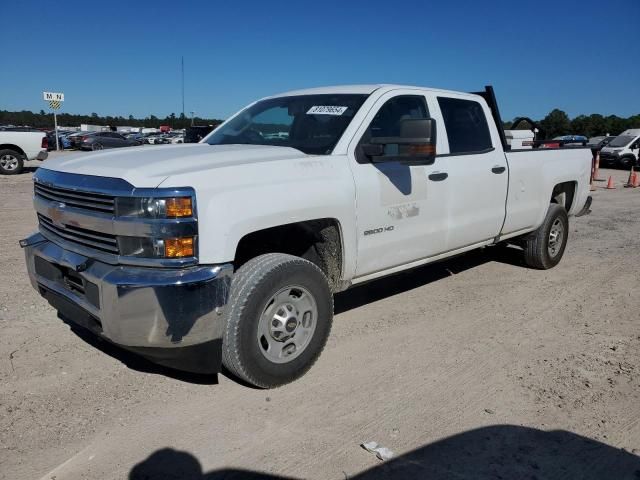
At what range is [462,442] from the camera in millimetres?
2863

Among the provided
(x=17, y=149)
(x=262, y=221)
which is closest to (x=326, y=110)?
(x=262, y=221)

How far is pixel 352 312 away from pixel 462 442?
82.1 inches

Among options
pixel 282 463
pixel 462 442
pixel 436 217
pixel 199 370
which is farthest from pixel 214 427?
pixel 436 217

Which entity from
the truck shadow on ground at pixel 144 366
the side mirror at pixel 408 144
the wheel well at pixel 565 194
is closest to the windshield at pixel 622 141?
the wheel well at pixel 565 194

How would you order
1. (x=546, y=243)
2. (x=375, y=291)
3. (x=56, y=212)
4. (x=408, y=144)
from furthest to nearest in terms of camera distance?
(x=546, y=243)
(x=375, y=291)
(x=408, y=144)
(x=56, y=212)

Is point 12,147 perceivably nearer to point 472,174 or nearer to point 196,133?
point 196,133

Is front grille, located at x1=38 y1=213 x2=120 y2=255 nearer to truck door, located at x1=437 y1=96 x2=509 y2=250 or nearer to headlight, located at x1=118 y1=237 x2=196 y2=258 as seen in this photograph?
headlight, located at x1=118 y1=237 x2=196 y2=258

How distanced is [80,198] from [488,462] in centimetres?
267

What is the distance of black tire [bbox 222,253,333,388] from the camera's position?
306 centimetres

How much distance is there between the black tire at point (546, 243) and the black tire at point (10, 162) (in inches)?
606

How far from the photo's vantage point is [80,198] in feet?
10.3

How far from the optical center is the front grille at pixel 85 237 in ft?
9.71

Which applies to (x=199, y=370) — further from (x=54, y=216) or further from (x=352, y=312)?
(x=352, y=312)

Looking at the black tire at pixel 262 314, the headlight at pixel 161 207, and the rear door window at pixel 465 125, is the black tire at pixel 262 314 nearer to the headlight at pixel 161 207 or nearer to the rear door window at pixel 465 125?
the headlight at pixel 161 207
